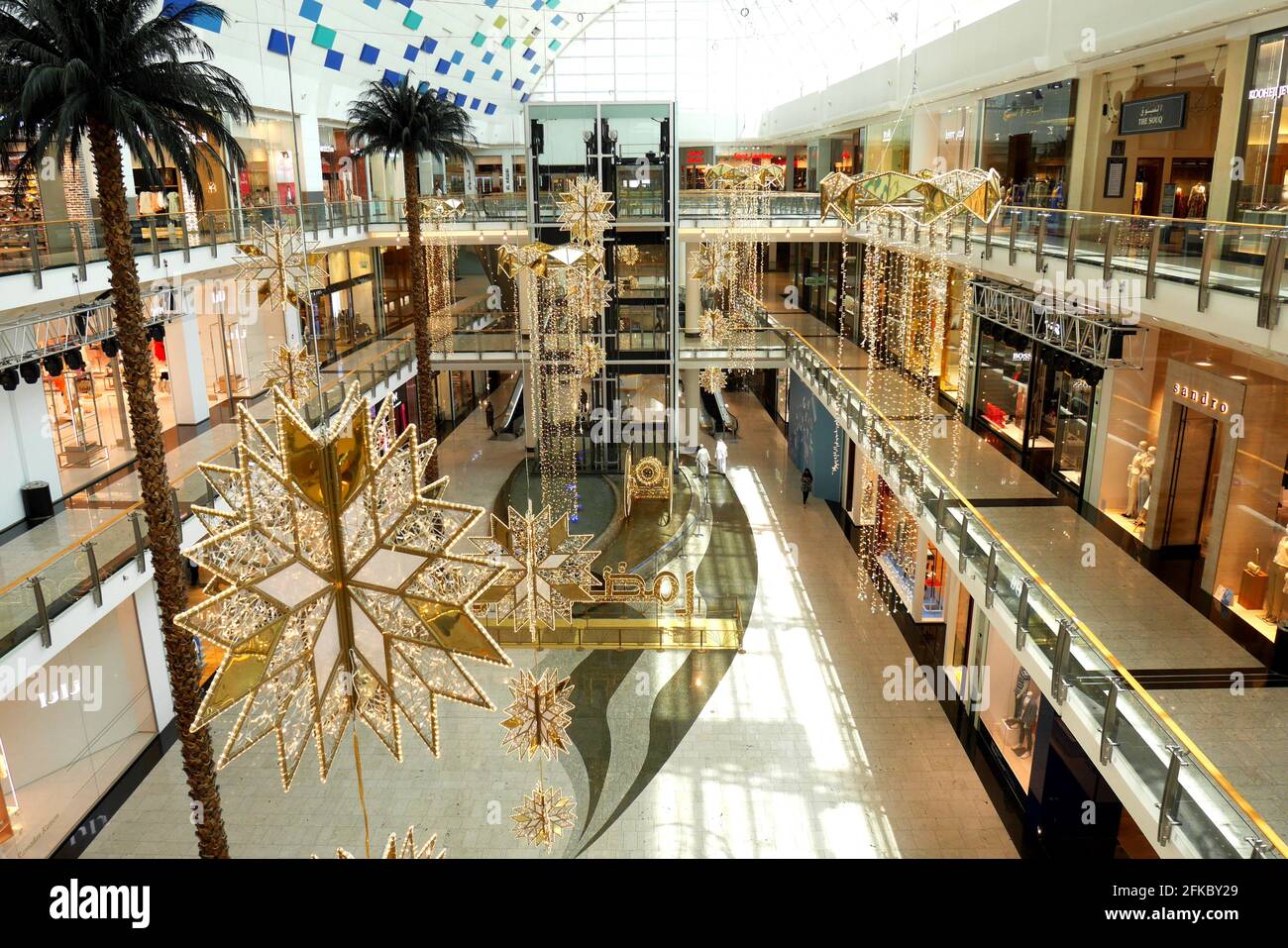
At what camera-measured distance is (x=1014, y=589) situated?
9430mm

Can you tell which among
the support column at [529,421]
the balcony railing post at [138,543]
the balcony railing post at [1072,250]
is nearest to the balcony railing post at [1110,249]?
the balcony railing post at [1072,250]

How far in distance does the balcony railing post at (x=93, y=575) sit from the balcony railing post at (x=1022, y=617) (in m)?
9.88

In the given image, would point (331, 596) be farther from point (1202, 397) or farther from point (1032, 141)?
point (1032, 141)

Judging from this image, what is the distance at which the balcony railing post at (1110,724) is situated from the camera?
720cm

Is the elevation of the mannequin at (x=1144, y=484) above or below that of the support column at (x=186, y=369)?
below

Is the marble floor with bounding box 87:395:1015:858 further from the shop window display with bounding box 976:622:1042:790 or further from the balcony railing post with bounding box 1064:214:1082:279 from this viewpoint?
the balcony railing post with bounding box 1064:214:1082:279

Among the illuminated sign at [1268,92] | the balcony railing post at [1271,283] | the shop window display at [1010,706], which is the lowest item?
Answer: the shop window display at [1010,706]

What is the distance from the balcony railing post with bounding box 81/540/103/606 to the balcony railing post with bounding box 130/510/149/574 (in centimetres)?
72

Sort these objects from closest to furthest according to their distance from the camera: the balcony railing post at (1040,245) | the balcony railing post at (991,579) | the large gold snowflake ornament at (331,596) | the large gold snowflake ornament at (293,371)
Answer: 1. the large gold snowflake ornament at (331,596)
2. the large gold snowflake ornament at (293,371)
3. the balcony railing post at (991,579)
4. the balcony railing post at (1040,245)

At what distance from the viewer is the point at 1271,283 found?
761 cm

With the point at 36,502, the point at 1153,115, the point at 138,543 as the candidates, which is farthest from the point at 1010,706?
the point at 36,502

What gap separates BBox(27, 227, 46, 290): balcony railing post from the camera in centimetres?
1108

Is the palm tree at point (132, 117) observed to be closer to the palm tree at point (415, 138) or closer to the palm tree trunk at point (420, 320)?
the palm tree trunk at point (420, 320)
